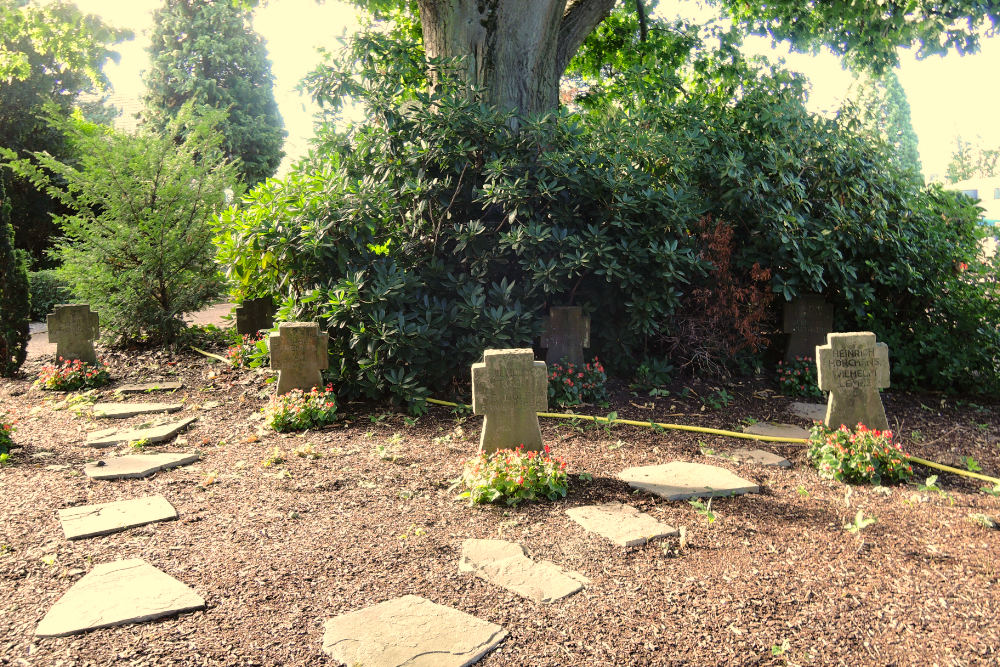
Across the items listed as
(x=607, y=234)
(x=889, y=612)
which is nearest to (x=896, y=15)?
(x=607, y=234)

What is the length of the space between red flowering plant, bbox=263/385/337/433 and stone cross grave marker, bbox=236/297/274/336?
112 inches

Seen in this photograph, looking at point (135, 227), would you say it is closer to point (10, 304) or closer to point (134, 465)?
point (10, 304)

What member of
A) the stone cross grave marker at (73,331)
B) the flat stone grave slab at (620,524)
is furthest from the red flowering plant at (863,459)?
the stone cross grave marker at (73,331)

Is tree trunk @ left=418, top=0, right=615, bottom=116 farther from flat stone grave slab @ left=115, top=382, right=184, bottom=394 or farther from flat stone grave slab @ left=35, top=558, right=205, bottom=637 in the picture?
flat stone grave slab @ left=35, top=558, right=205, bottom=637

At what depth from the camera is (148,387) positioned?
7066 mm

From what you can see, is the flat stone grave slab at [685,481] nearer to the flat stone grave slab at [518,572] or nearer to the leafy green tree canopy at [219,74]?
the flat stone grave slab at [518,572]

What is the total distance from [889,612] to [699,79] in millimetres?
9595

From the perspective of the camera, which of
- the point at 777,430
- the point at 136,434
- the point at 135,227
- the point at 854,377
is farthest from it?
the point at 135,227

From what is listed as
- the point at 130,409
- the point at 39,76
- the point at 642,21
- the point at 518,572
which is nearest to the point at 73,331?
the point at 130,409

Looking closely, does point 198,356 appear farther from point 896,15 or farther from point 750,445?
point 896,15

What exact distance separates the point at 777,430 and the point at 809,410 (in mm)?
848

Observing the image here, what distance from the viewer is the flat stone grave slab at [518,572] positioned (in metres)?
2.71

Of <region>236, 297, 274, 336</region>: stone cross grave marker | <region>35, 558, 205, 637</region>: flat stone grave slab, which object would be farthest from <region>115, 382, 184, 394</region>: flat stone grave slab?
<region>35, 558, 205, 637</region>: flat stone grave slab

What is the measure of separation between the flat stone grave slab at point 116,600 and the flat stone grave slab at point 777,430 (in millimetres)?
4147
